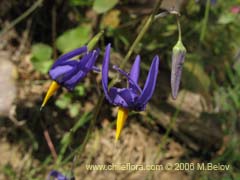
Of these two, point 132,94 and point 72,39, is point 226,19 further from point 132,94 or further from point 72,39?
point 132,94

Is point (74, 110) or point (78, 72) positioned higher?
point (78, 72)

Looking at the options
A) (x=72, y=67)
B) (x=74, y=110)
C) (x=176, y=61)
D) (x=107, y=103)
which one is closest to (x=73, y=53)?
(x=72, y=67)

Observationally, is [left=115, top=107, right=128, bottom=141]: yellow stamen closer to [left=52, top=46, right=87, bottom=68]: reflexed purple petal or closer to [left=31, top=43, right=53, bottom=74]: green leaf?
[left=52, top=46, right=87, bottom=68]: reflexed purple petal

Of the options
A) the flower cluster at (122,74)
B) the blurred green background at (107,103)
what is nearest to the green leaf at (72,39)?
the blurred green background at (107,103)

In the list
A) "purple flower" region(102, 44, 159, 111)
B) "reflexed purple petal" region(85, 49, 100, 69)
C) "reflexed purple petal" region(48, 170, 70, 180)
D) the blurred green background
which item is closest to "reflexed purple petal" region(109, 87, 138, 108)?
"purple flower" region(102, 44, 159, 111)

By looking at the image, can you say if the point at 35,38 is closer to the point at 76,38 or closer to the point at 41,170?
the point at 76,38

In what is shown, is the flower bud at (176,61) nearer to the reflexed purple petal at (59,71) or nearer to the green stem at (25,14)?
the reflexed purple petal at (59,71)
